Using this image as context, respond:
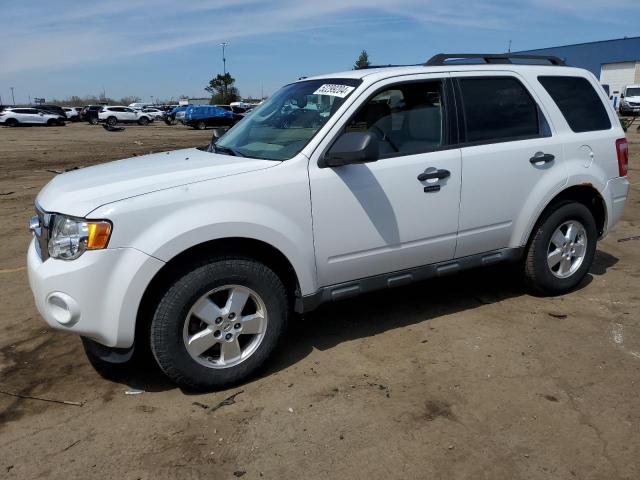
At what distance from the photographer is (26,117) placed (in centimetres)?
3966

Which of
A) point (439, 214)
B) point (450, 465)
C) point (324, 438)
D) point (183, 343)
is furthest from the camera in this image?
point (439, 214)

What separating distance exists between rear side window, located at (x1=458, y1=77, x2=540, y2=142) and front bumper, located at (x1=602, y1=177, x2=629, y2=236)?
971mm

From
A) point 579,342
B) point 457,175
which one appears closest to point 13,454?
point 457,175

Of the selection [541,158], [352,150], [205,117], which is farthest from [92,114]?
[352,150]

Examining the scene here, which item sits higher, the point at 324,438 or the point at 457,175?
the point at 457,175

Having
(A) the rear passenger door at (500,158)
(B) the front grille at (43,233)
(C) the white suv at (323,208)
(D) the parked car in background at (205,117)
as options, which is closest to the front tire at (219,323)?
(C) the white suv at (323,208)

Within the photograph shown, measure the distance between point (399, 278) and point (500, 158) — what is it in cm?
120

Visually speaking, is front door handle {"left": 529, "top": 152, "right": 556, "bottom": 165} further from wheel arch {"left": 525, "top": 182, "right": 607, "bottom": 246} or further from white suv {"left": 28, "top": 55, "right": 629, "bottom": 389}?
wheel arch {"left": 525, "top": 182, "right": 607, "bottom": 246}

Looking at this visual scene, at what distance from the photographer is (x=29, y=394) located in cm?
341

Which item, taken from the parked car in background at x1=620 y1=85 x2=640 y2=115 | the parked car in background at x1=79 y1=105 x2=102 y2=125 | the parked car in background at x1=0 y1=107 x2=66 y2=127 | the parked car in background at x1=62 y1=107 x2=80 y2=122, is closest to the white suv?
the parked car in background at x1=620 y1=85 x2=640 y2=115

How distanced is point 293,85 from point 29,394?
290cm

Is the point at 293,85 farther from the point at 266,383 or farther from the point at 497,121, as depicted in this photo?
the point at 266,383

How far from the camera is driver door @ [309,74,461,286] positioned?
352 cm

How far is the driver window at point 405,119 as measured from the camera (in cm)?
375
